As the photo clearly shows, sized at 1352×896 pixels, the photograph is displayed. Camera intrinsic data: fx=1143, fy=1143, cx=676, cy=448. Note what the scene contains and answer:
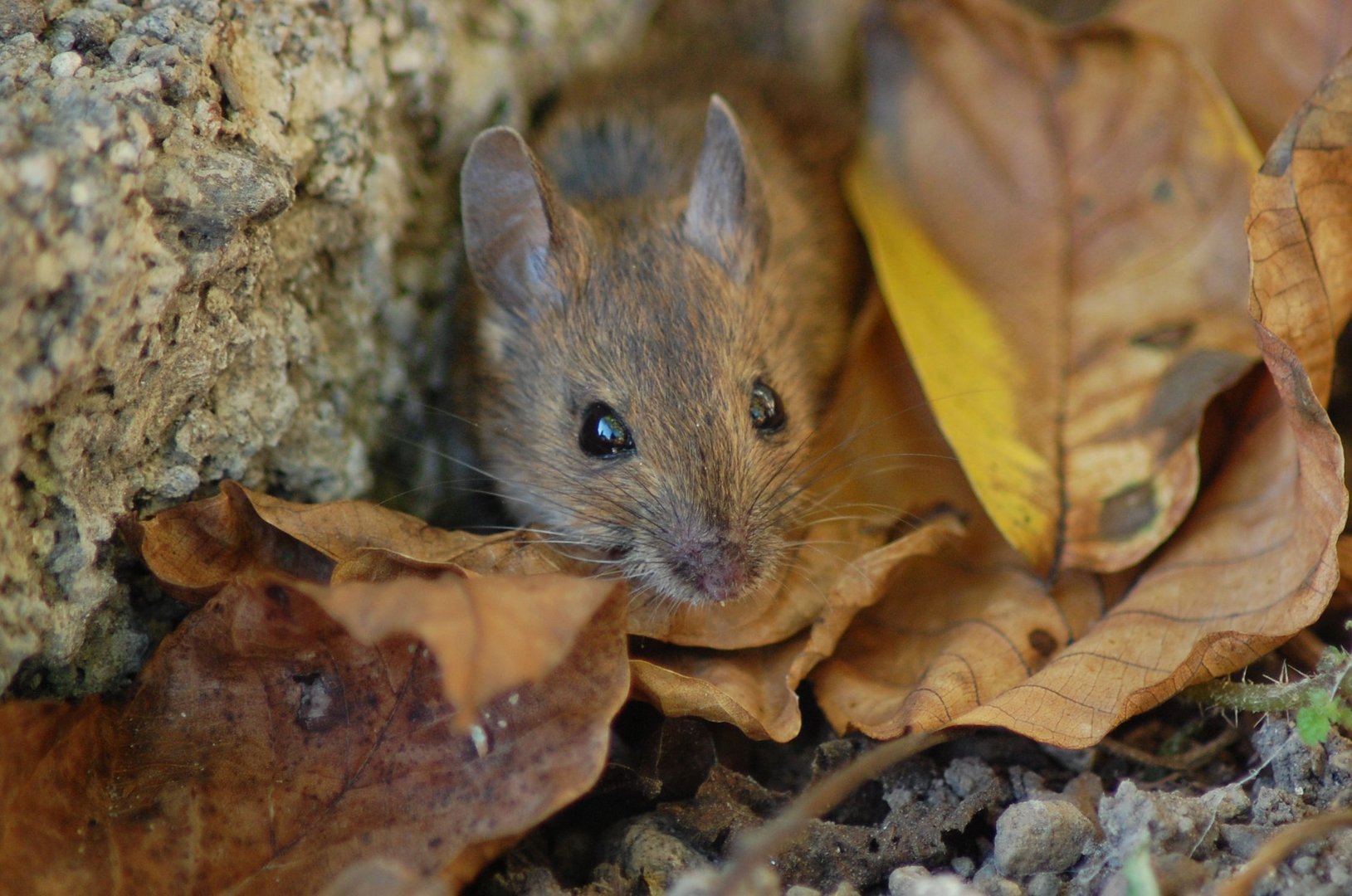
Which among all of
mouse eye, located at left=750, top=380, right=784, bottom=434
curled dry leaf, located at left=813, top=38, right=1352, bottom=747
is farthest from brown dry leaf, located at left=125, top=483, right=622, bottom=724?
curled dry leaf, located at left=813, top=38, right=1352, bottom=747

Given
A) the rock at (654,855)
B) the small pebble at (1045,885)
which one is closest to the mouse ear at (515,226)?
the rock at (654,855)

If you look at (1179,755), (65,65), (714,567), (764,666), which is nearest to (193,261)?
(65,65)

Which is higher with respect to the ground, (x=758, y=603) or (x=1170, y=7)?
(x=1170, y=7)

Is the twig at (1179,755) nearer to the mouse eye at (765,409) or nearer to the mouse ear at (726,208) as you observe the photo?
the mouse eye at (765,409)

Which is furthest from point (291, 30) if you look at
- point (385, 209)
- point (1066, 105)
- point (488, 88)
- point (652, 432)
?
point (1066, 105)

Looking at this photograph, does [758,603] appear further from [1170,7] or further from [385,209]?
[1170,7]

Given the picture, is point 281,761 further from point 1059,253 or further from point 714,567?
point 1059,253
